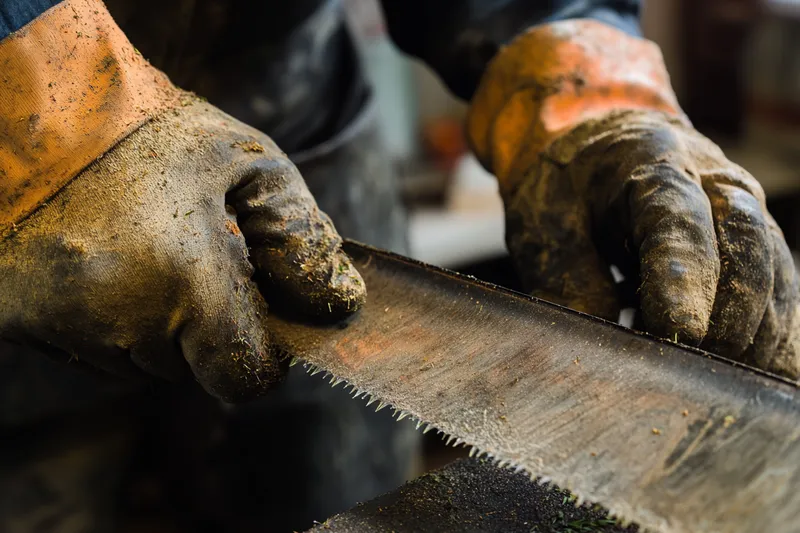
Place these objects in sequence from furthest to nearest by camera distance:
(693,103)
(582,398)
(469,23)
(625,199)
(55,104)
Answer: (693,103) → (469,23) → (625,199) → (55,104) → (582,398)

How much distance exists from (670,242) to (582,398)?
9.2 inches

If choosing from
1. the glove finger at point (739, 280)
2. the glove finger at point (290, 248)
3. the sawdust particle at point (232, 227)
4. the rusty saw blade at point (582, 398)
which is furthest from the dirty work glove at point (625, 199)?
the sawdust particle at point (232, 227)

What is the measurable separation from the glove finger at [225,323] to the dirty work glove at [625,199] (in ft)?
1.32

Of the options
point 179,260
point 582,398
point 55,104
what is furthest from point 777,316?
point 55,104

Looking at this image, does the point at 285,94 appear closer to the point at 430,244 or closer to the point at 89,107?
the point at 89,107

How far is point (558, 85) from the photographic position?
4.22ft

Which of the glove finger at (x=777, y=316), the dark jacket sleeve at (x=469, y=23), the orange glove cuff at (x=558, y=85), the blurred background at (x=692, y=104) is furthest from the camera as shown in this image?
the blurred background at (x=692, y=104)

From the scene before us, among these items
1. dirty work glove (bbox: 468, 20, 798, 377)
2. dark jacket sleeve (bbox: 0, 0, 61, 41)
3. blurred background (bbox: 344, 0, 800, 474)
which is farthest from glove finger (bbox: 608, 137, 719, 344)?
blurred background (bbox: 344, 0, 800, 474)

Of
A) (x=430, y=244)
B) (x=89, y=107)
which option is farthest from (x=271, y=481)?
(x=430, y=244)

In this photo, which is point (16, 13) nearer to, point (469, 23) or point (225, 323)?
point (225, 323)

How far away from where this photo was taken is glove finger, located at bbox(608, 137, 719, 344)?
92cm

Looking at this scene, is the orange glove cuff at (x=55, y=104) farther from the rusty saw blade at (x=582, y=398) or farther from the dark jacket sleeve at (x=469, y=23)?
the dark jacket sleeve at (x=469, y=23)

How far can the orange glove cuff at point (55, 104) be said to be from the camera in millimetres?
934

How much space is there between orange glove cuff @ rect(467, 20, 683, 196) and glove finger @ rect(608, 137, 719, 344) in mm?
209
